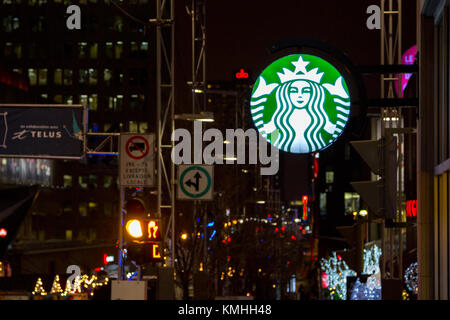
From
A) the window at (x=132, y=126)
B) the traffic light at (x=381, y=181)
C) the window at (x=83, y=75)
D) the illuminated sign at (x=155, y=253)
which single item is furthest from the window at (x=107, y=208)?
the traffic light at (x=381, y=181)

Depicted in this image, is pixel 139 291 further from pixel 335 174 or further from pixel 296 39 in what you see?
pixel 335 174

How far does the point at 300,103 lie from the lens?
577 centimetres

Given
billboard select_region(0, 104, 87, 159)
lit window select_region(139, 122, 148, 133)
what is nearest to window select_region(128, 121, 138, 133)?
lit window select_region(139, 122, 148, 133)

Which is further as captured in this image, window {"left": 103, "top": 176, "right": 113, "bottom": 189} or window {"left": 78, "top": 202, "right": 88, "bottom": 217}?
window {"left": 103, "top": 176, "right": 113, "bottom": 189}

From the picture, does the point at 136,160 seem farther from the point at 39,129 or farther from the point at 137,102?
the point at 137,102

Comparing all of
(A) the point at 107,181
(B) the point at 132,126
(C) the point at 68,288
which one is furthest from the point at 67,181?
(C) the point at 68,288

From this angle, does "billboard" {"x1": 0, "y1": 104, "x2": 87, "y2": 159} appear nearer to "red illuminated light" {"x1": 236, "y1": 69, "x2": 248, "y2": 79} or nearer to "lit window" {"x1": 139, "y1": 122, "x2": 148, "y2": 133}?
"red illuminated light" {"x1": 236, "y1": 69, "x2": 248, "y2": 79}

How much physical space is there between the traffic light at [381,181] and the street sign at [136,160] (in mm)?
10211

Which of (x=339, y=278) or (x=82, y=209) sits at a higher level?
(x=82, y=209)

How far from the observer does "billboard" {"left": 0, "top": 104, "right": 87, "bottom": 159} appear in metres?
19.6

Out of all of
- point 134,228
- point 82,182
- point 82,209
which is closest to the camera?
point 134,228

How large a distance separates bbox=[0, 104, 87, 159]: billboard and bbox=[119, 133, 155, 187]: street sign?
3530 millimetres

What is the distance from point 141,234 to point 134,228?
20cm

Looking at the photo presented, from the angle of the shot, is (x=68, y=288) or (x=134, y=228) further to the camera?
(x=68, y=288)
